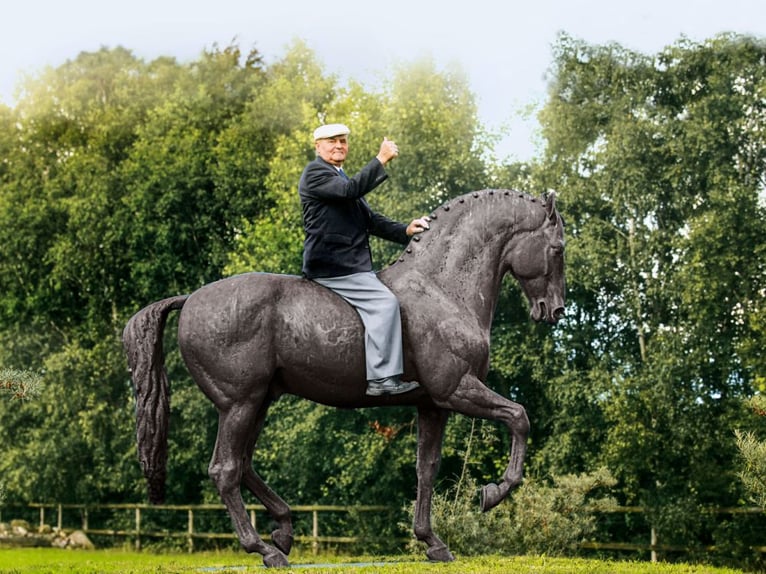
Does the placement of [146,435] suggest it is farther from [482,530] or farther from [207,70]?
[207,70]

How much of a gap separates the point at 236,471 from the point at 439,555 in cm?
182

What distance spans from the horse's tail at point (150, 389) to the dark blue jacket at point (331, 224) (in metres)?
1.15

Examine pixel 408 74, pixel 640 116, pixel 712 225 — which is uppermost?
pixel 408 74

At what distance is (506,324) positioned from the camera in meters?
26.8

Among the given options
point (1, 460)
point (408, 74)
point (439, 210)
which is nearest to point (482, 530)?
point (439, 210)

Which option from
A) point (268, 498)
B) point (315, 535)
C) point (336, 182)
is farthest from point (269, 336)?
point (315, 535)

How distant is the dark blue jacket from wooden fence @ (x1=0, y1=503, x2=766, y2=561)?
13.7 metres

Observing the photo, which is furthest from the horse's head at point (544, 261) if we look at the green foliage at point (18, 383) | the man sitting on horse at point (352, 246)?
the green foliage at point (18, 383)

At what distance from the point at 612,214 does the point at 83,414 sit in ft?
50.9

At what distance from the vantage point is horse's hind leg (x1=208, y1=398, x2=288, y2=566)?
8680 mm

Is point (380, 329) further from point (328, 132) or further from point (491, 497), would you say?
point (328, 132)

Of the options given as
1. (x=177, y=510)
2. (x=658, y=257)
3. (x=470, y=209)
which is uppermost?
(x=658, y=257)

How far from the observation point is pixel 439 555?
9195 mm

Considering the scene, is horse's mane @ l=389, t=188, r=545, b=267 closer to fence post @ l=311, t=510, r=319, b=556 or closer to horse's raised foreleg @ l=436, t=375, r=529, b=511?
horse's raised foreleg @ l=436, t=375, r=529, b=511
